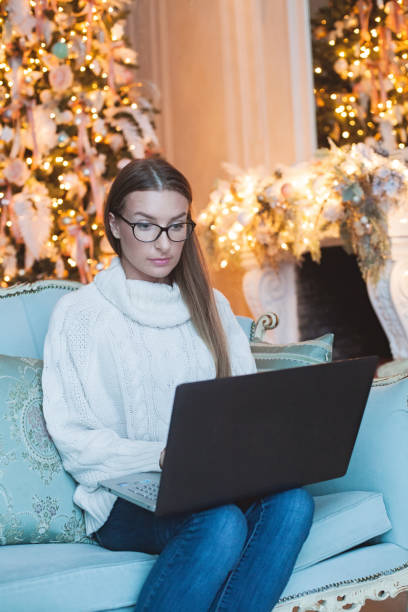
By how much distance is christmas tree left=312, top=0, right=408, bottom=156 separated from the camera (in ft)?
13.6

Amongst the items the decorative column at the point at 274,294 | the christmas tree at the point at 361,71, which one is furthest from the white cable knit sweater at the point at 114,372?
the christmas tree at the point at 361,71

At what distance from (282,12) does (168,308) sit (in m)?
3.08

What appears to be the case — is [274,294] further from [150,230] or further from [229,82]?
[150,230]

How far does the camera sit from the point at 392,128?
4152mm

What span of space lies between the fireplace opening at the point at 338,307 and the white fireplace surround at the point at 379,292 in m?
0.08

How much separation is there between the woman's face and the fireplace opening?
8.22ft

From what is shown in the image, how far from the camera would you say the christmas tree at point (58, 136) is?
151 inches

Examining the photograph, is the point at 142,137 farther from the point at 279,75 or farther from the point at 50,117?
the point at 279,75

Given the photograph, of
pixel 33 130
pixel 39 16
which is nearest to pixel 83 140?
pixel 33 130

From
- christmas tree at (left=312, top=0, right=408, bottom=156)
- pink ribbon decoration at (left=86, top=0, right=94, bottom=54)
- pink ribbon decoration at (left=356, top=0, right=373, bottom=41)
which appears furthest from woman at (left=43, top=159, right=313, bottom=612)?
pink ribbon decoration at (left=356, top=0, right=373, bottom=41)

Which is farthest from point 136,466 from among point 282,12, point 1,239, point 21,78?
point 282,12

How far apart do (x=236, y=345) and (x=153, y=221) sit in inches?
13.7

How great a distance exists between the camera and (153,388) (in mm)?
1680

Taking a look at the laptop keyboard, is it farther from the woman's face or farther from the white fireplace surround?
the white fireplace surround
